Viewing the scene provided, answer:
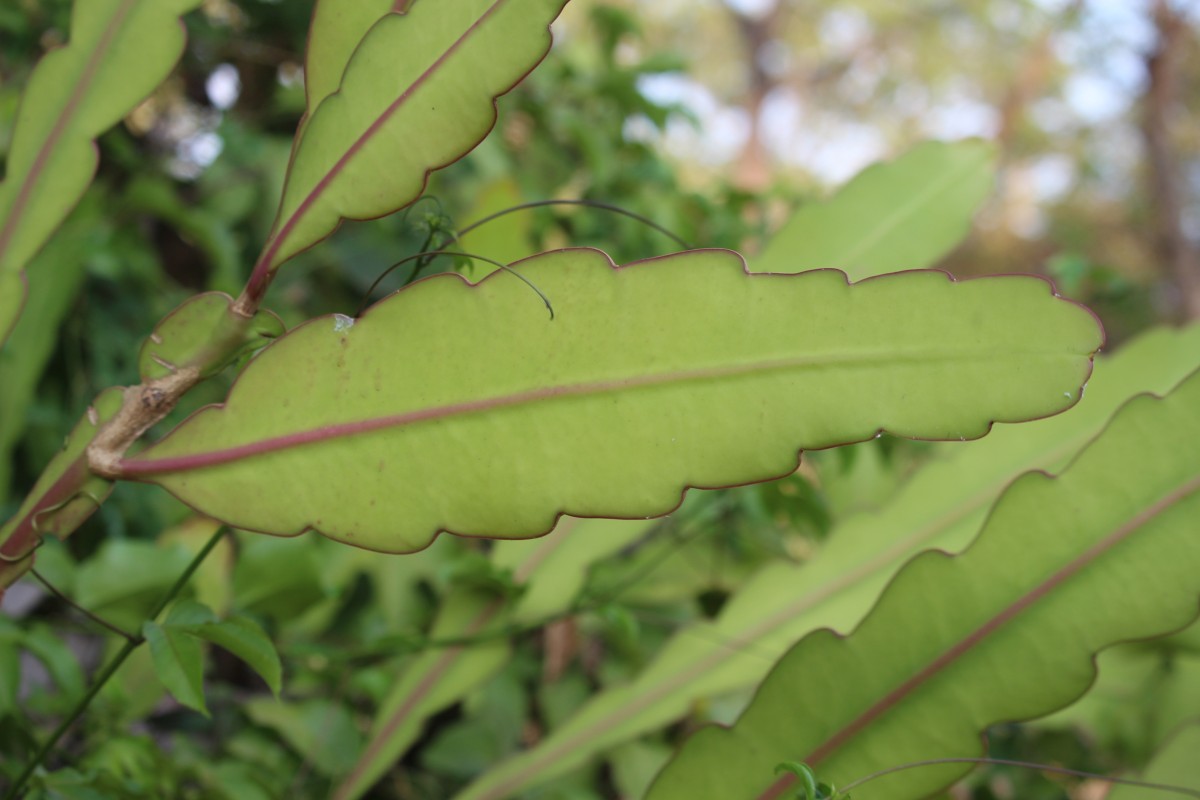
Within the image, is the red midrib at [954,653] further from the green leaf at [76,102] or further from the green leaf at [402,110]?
the green leaf at [76,102]

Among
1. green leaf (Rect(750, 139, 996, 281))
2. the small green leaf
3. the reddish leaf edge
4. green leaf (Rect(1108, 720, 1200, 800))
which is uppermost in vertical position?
the reddish leaf edge

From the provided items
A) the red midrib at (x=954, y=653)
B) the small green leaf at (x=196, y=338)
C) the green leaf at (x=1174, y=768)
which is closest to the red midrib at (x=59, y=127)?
the small green leaf at (x=196, y=338)

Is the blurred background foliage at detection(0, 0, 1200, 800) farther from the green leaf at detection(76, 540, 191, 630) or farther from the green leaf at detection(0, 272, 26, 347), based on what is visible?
the green leaf at detection(0, 272, 26, 347)

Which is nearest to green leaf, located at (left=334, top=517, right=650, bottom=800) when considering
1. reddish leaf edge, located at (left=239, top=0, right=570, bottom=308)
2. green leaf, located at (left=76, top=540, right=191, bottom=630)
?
green leaf, located at (left=76, top=540, right=191, bottom=630)

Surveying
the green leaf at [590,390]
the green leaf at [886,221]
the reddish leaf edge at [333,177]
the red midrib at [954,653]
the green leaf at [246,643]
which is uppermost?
the reddish leaf edge at [333,177]

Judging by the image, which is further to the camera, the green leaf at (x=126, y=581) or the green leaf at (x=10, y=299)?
the green leaf at (x=126, y=581)
